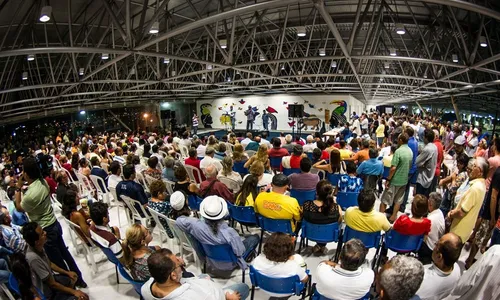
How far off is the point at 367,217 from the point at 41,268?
3452mm

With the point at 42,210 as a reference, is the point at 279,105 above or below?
above

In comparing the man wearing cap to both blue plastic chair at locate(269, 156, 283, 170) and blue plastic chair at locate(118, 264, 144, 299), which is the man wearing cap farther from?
blue plastic chair at locate(269, 156, 283, 170)

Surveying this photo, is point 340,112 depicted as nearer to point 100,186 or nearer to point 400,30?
point 400,30

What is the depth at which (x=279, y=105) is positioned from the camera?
26.3 meters

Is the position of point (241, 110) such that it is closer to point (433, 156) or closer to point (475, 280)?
point (433, 156)

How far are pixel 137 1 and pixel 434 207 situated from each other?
9565 mm

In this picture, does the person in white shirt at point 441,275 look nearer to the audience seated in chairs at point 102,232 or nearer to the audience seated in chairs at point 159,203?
the audience seated in chairs at point 102,232

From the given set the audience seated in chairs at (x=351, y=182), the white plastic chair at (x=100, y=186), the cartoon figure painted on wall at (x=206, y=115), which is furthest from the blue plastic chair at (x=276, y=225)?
the cartoon figure painted on wall at (x=206, y=115)

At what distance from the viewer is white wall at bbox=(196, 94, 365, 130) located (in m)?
25.0

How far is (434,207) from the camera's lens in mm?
3643

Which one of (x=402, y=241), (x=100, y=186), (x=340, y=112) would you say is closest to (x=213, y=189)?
(x=402, y=241)

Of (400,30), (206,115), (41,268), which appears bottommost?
(41,268)

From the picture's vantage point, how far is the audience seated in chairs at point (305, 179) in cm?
496

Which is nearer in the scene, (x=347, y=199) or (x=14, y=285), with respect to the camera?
(x=14, y=285)
